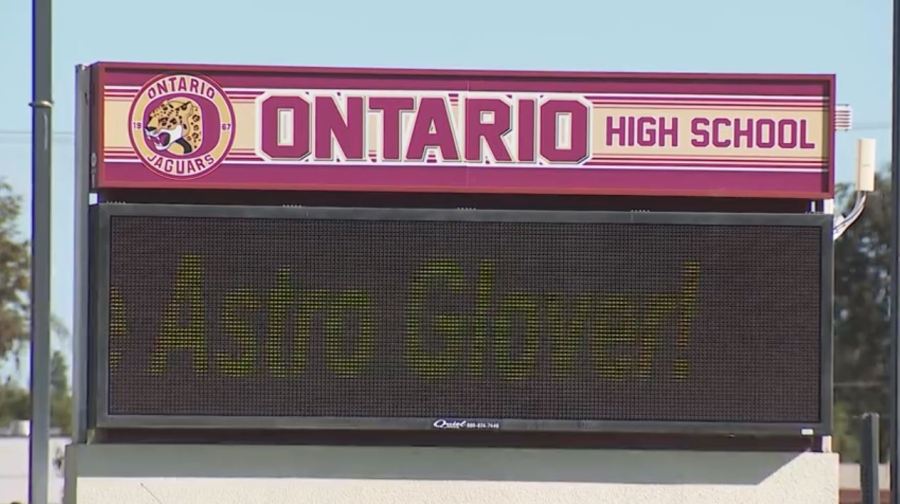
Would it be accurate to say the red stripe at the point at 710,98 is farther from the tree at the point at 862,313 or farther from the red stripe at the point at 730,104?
the tree at the point at 862,313

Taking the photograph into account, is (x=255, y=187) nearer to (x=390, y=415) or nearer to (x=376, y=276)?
(x=376, y=276)

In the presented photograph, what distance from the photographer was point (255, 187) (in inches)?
452

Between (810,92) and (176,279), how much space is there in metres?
4.22

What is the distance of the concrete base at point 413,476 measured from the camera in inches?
451

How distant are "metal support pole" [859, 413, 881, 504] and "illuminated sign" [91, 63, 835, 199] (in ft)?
5.27

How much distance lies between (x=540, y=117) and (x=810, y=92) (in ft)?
5.74

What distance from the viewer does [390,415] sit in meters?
11.2

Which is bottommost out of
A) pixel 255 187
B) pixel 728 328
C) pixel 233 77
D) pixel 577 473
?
pixel 577 473

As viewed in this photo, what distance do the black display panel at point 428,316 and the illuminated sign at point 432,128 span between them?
1.17ft

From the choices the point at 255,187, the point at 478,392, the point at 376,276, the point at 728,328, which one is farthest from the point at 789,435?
the point at 255,187

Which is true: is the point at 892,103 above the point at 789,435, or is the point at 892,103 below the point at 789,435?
above

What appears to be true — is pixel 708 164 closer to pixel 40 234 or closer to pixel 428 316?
pixel 428 316

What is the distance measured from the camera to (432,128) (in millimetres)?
11500

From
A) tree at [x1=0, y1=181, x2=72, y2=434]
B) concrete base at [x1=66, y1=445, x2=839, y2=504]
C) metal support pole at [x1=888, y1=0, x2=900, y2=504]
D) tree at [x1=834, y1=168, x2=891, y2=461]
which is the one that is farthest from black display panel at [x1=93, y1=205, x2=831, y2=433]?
tree at [x1=834, y1=168, x2=891, y2=461]
